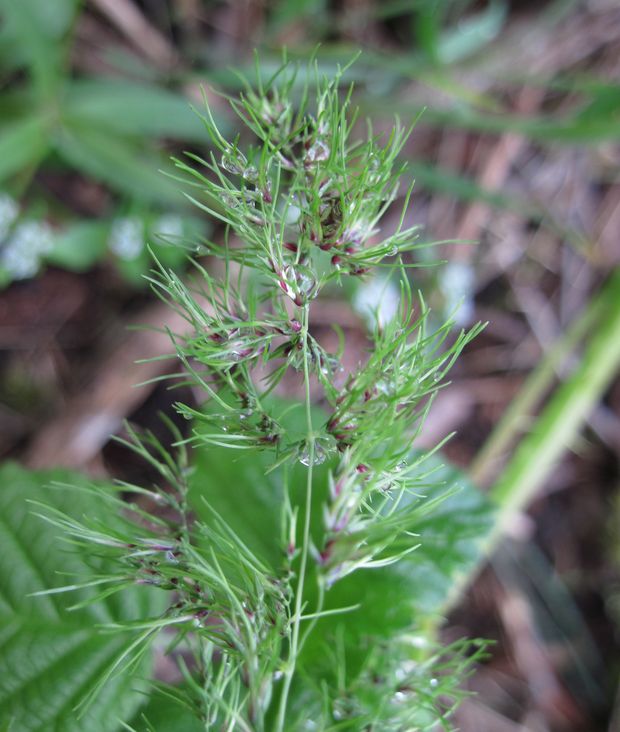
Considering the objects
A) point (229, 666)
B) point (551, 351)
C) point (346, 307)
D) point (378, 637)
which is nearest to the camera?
point (229, 666)

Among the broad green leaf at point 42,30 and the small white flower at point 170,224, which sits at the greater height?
the broad green leaf at point 42,30

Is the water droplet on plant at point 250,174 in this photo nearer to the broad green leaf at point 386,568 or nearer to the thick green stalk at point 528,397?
the broad green leaf at point 386,568

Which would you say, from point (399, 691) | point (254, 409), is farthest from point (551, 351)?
point (254, 409)

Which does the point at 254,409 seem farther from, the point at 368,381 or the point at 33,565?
the point at 33,565

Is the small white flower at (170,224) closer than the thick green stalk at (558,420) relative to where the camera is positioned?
Yes

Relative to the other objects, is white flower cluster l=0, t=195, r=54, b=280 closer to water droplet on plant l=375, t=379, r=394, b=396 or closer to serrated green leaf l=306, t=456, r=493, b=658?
serrated green leaf l=306, t=456, r=493, b=658

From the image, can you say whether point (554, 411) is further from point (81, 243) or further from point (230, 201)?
point (230, 201)

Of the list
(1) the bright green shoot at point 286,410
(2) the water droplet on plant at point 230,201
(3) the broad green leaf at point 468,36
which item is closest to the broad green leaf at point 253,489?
(1) the bright green shoot at point 286,410
